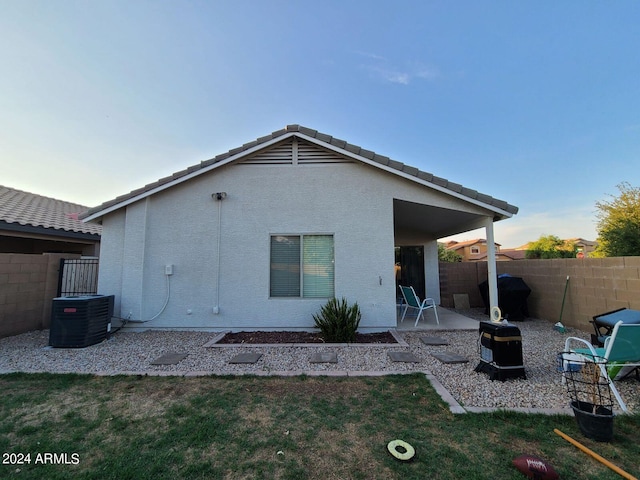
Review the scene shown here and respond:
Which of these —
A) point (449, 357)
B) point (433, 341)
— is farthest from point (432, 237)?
point (449, 357)

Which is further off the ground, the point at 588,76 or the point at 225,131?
the point at 588,76

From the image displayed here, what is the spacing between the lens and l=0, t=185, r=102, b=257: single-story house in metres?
8.45

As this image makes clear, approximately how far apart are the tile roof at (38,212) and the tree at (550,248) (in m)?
29.6

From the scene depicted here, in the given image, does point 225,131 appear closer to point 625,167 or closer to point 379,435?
point 379,435

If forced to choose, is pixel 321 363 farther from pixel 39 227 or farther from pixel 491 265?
pixel 39 227

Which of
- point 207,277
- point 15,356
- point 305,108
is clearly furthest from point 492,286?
point 15,356

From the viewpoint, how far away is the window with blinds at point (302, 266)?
22.5ft

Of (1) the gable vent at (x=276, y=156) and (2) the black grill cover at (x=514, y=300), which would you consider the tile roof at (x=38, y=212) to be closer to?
(1) the gable vent at (x=276, y=156)

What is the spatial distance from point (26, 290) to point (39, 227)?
2798 millimetres

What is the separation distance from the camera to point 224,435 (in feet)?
8.77

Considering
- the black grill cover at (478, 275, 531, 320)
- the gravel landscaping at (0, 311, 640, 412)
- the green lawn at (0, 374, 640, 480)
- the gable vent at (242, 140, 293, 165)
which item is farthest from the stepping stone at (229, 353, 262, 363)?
the black grill cover at (478, 275, 531, 320)

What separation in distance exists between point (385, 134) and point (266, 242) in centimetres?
683

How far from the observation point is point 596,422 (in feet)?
8.62

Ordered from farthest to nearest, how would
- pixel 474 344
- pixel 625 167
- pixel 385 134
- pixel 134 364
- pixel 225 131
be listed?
pixel 625 167
pixel 385 134
pixel 225 131
pixel 474 344
pixel 134 364
